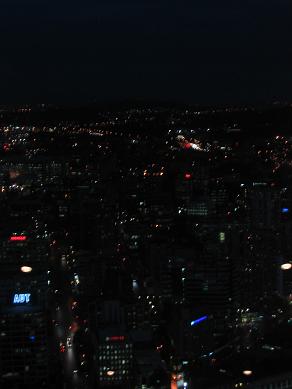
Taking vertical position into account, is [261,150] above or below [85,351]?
above

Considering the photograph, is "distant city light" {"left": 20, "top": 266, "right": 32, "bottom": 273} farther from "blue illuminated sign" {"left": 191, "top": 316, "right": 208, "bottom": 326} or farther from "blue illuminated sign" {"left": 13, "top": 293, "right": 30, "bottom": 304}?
"blue illuminated sign" {"left": 191, "top": 316, "right": 208, "bottom": 326}

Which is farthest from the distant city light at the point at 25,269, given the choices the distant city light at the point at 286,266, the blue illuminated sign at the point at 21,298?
the distant city light at the point at 286,266

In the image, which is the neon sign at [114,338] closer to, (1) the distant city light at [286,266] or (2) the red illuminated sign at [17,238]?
(2) the red illuminated sign at [17,238]

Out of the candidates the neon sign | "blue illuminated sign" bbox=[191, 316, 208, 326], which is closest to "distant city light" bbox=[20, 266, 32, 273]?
the neon sign

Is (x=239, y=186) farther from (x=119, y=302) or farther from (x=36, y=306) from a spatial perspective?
(x=36, y=306)

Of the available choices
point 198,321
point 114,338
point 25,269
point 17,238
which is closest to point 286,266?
point 198,321

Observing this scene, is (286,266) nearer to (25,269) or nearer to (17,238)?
Result: (25,269)

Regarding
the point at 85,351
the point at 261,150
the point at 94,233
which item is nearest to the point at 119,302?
the point at 85,351

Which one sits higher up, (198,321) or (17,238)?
(17,238)
